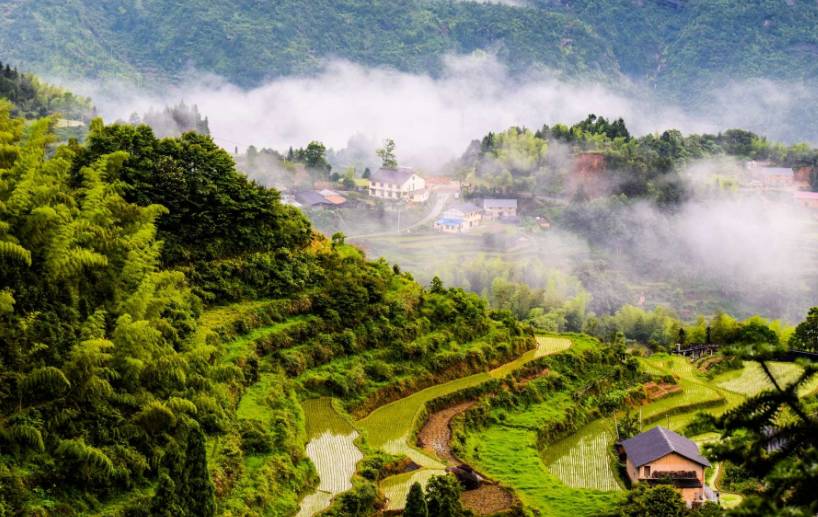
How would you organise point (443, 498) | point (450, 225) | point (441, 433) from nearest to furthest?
point (443, 498), point (441, 433), point (450, 225)

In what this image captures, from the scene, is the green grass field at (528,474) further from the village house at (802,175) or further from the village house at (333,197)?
the village house at (802,175)

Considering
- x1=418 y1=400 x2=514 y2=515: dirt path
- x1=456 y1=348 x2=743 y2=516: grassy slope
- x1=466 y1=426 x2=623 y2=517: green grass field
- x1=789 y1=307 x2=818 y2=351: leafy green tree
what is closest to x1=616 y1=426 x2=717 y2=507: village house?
x1=456 y1=348 x2=743 y2=516: grassy slope

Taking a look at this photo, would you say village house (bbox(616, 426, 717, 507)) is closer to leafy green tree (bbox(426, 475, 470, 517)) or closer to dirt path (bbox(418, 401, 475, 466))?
dirt path (bbox(418, 401, 475, 466))

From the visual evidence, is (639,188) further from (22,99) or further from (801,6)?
(801,6)

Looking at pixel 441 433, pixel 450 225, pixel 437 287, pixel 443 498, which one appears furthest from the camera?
pixel 450 225

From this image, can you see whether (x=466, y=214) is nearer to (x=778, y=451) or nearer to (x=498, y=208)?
(x=498, y=208)

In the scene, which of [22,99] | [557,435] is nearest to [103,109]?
[22,99]

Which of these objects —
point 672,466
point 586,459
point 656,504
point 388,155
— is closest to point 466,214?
point 388,155
